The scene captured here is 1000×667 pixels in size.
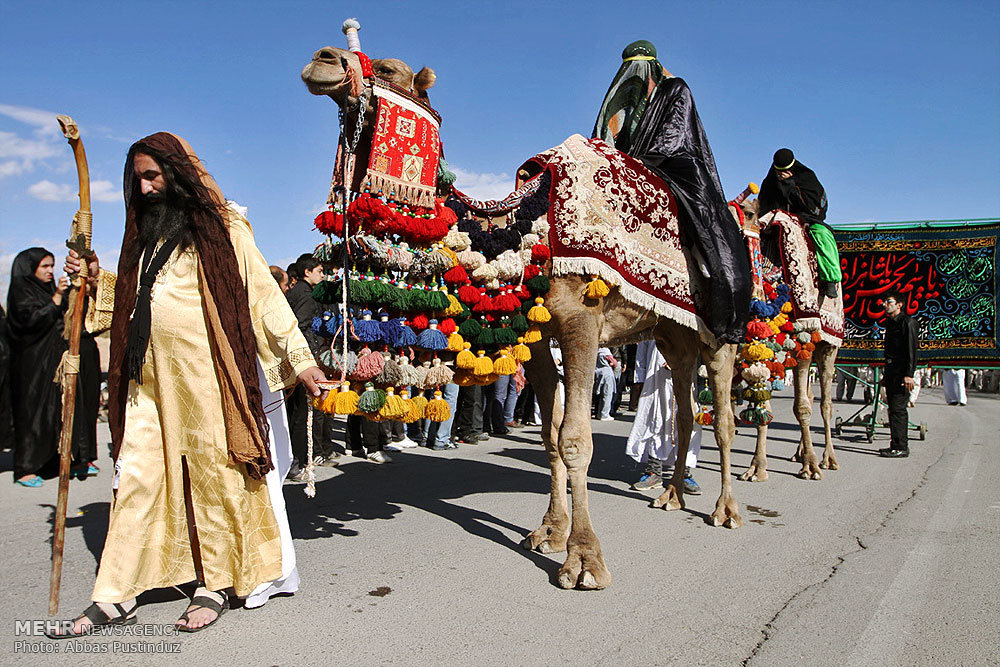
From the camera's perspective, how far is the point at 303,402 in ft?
23.4

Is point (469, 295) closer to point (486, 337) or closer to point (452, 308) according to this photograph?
point (452, 308)

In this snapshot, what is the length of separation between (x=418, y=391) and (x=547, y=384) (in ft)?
3.99

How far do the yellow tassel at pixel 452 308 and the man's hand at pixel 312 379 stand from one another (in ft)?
2.68

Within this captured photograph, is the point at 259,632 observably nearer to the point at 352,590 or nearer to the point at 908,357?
the point at 352,590

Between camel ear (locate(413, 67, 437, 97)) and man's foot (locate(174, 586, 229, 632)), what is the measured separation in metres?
2.81

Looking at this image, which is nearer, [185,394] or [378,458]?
[185,394]

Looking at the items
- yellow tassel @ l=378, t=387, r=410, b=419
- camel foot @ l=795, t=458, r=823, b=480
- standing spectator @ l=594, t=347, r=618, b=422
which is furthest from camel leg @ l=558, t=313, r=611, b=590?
standing spectator @ l=594, t=347, r=618, b=422

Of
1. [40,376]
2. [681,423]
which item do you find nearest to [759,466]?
[681,423]

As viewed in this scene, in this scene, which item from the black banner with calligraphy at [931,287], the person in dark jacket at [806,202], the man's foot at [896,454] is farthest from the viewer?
the black banner with calligraphy at [931,287]

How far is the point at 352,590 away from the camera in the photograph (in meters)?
3.74

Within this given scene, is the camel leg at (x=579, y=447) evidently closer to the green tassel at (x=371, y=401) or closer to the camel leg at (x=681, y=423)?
the green tassel at (x=371, y=401)

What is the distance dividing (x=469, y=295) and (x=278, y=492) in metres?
1.48

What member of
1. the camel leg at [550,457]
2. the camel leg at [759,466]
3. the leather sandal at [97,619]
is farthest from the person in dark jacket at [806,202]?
the leather sandal at [97,619]

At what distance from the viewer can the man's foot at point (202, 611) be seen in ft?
10.6
